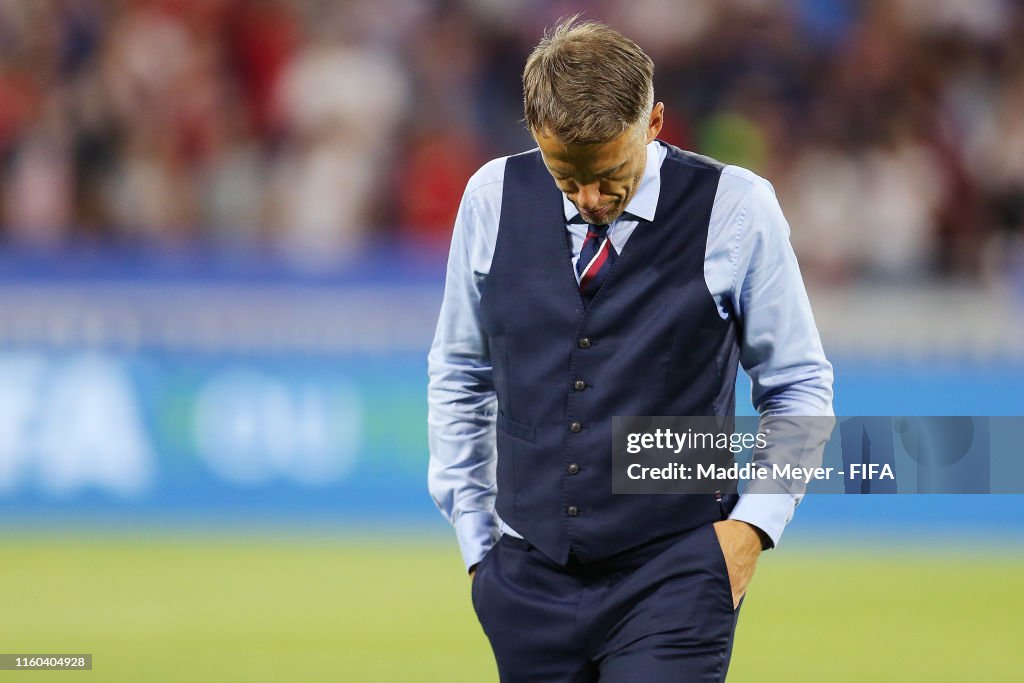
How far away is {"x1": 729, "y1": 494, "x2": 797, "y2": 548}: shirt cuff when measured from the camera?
339 cm

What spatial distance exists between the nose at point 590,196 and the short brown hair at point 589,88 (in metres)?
0.13

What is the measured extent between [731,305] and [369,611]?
4.48 metres

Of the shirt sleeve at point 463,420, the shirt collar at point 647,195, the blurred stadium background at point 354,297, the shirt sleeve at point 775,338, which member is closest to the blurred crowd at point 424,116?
the blurred stadium background at point 354,297

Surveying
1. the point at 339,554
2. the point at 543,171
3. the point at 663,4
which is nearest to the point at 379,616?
the point at 339,554

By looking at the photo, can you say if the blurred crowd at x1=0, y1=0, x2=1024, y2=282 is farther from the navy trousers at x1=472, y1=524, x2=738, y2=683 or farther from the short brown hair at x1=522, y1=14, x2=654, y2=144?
the short brown hair at x1=522, y1=14, x2=654, y2=144

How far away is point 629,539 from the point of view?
3.37 meters

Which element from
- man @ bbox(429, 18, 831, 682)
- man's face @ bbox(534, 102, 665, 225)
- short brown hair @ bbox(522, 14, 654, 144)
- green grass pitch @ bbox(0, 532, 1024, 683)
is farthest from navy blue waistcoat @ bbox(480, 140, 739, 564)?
green grass pitch @ bbox(0, 532, 1024, 683)

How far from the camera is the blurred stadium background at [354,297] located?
7.47 m

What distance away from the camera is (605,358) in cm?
337

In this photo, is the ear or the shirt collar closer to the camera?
the ear

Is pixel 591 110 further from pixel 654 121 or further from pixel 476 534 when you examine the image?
pixel 476 534

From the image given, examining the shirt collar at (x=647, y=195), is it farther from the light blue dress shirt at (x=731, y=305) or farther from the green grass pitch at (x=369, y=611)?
the green grass pitch at (x=369, y=611)

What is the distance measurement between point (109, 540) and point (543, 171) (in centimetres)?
577

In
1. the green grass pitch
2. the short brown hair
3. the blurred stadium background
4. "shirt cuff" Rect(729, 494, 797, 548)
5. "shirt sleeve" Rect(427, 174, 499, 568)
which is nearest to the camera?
the short brown hair
